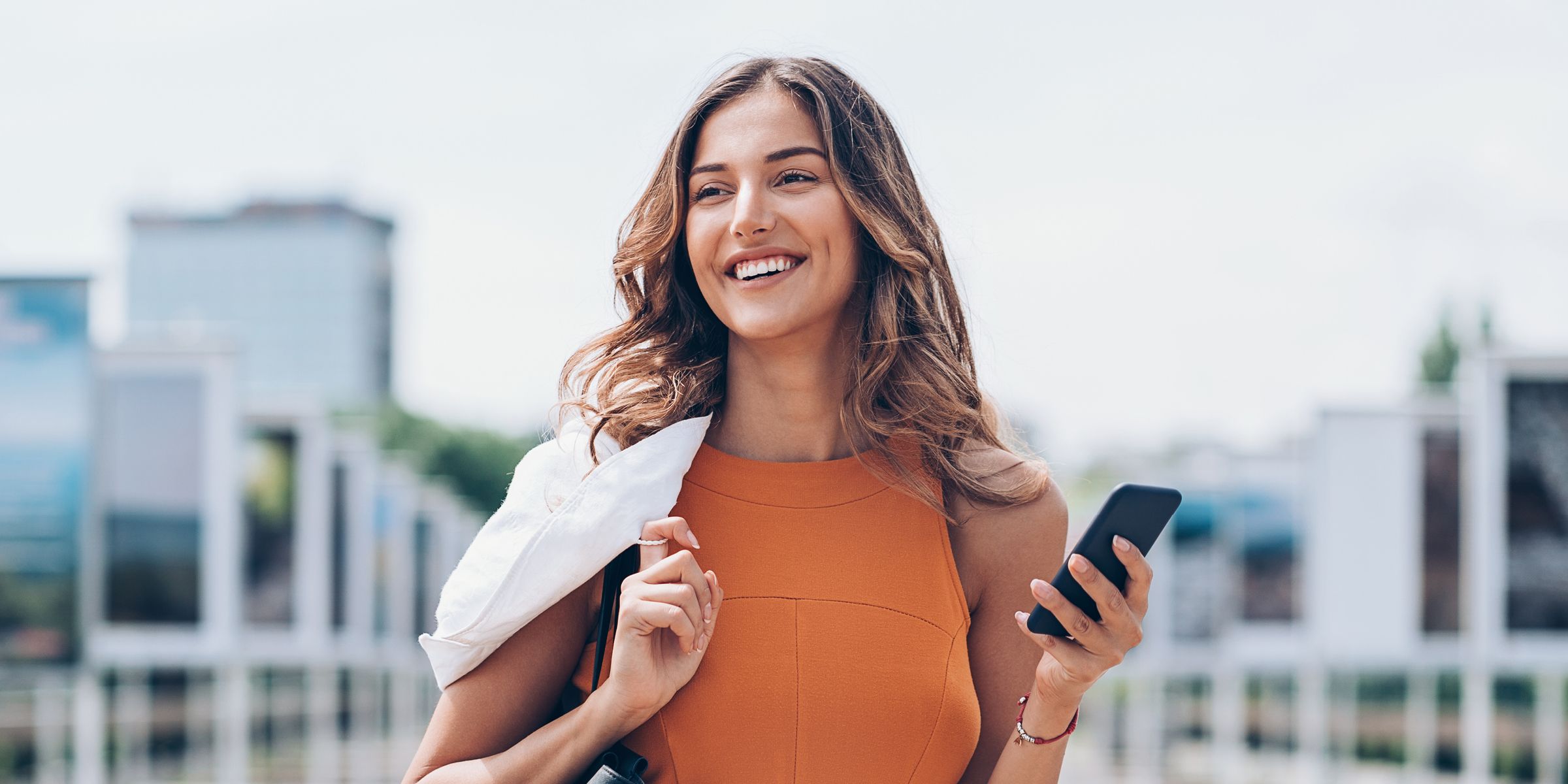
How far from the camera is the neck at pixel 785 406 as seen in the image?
2.45 m

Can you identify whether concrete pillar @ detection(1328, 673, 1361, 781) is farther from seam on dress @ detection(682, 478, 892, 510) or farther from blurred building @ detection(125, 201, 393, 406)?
blurred building @ detection(125, 201, 393, 406)

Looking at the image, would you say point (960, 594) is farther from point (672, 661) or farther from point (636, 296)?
point (636, 296)

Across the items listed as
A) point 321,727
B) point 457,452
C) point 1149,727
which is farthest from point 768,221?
point 457,452

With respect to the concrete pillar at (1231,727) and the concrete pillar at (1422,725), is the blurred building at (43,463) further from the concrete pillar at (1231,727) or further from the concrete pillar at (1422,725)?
the concrete pillar at (1231,727)

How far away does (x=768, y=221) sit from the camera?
2297 mm

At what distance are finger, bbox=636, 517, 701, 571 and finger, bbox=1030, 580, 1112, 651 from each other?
448 mm

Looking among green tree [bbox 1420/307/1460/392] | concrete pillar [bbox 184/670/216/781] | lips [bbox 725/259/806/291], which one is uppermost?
green tree [bbox 1420/307/1460/392]

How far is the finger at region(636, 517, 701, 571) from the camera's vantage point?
218cm

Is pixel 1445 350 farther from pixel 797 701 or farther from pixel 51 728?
pixel 797 701

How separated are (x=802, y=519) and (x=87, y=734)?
17.1 m

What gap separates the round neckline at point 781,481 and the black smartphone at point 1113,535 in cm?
40

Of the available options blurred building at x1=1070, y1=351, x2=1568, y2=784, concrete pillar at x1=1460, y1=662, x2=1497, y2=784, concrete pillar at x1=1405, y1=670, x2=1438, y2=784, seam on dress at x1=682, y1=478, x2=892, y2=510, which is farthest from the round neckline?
concrete pillar at x1=1405, y1=670, x2=1438, y2=784

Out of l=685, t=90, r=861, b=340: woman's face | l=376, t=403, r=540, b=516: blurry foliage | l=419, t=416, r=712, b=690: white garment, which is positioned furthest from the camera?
l=376, t=403, r=540, b=516: blurry foliage

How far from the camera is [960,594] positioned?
240cm
